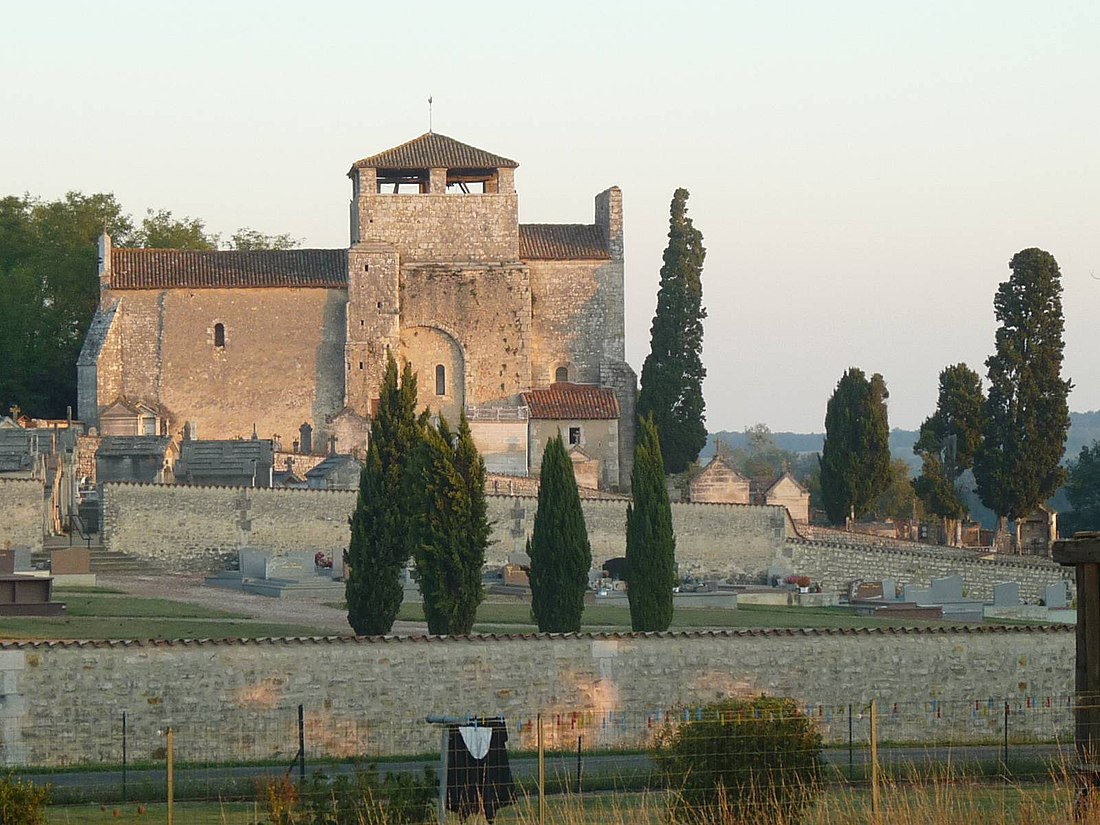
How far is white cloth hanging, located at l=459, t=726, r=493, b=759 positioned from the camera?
18.7 meters

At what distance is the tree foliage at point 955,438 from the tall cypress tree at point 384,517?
21661 millimetres

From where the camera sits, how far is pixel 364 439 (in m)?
59.2

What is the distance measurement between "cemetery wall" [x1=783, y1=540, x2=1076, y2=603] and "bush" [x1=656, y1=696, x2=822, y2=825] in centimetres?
2944

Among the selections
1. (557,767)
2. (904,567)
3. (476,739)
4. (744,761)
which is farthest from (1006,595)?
(476,739)

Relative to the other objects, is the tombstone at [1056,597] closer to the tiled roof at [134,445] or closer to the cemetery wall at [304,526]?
the cemetery wall at [304,526]

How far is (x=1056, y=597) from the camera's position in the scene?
4484 centimetres

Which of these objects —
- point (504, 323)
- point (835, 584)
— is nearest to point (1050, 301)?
point (835, 584)

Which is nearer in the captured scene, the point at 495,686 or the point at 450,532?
the point at 495,686

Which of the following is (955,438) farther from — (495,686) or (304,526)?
(495,686)

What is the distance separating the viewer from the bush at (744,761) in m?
17.8

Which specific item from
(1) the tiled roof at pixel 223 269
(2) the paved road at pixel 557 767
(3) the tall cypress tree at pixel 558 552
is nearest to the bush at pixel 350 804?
(2) the paved road at pixel 557 767

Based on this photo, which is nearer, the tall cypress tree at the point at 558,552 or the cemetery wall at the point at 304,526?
the tall cypress tree at the point at 558,552

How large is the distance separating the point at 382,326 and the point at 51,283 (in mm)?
12288

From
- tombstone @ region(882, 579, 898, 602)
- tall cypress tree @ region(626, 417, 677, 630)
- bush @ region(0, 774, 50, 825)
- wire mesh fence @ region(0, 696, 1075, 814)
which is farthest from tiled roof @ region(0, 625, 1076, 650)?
tombstone @ region(882, 579, 898, 602)
